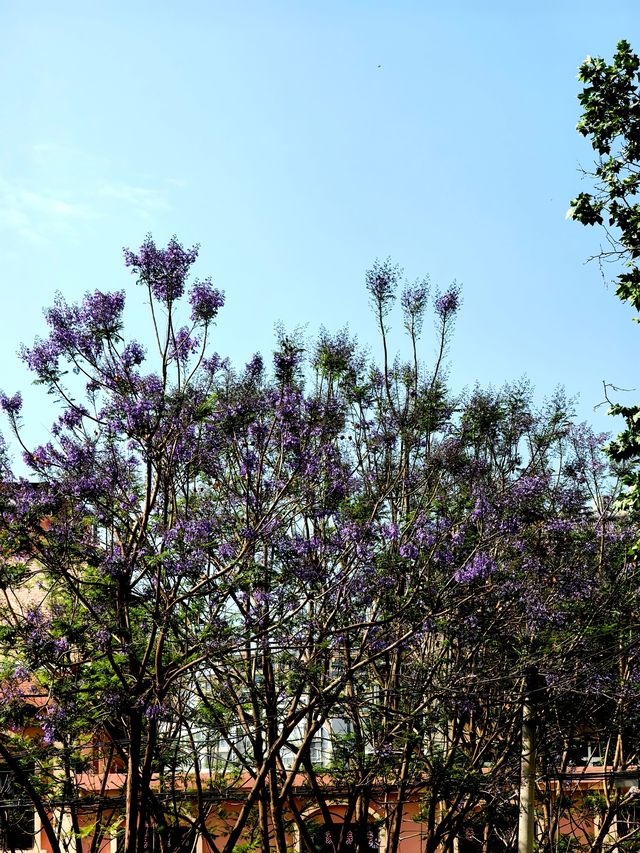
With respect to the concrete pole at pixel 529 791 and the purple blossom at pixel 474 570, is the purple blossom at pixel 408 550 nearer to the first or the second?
the purple blossom at pixel 474 570

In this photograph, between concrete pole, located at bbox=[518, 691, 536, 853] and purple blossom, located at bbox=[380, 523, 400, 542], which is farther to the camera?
purple blossom, located at bbox=[380, 523, 400, 542]

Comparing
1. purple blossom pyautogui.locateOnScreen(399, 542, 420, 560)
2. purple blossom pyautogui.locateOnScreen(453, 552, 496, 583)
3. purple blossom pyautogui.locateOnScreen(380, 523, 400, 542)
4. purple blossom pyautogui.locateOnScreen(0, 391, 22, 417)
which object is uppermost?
purple blossom pyautogui.locateOnScreen(0, 391, 22, 417)

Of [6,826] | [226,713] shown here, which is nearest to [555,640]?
[226,713]

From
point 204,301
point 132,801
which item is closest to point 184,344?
point 204,301

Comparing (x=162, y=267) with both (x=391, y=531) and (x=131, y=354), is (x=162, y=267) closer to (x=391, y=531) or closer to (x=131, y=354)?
(x=131, y=354)

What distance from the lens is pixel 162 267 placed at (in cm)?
1027

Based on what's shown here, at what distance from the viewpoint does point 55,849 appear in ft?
38.4

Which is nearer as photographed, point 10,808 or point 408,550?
point 408,550

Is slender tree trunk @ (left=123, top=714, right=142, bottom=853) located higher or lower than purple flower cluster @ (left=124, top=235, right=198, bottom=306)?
lower

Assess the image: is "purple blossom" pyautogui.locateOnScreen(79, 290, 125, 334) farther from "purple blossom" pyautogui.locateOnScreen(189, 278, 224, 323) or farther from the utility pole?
the utility pole

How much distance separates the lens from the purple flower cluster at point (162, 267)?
33.6 feet

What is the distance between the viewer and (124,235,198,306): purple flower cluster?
10.2 metres

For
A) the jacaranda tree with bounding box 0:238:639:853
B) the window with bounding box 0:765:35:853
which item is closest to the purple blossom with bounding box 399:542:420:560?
the jacaranda tree with bounding box 0:238:639:853

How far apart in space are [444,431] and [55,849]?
22.4 feet
